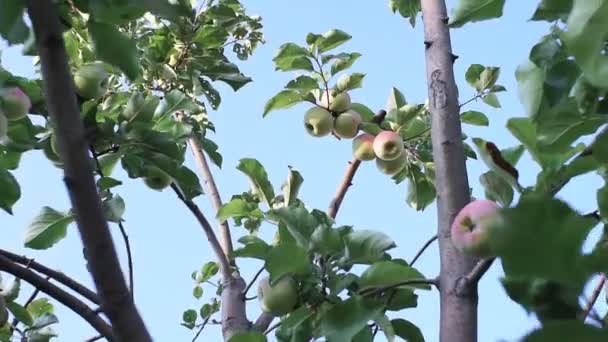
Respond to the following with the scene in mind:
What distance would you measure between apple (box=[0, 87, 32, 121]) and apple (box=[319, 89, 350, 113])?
3.03ft

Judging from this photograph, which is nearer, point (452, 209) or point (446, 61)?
point (452, 209)

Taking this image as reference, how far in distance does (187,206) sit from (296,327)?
0.77m

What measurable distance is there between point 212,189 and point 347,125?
49 cm

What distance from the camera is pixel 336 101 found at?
2254 mm

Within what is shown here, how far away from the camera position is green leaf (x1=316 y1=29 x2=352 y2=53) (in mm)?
2131

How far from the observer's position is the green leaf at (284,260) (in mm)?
1259

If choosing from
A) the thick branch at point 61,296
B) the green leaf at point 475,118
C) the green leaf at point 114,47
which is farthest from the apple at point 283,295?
the green leaf at point 475,118

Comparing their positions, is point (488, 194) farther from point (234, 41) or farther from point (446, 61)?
point (234, 41)

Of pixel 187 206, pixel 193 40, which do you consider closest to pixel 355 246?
pixel 187 206

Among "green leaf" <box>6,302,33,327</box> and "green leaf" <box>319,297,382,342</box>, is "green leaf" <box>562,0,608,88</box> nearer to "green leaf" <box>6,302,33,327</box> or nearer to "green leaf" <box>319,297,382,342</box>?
"green leaf" <box>319,297,382,342</box>

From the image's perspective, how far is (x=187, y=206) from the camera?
203cm

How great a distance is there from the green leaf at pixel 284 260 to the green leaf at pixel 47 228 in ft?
1.70

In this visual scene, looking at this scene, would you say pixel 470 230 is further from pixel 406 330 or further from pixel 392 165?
pixel 392 165

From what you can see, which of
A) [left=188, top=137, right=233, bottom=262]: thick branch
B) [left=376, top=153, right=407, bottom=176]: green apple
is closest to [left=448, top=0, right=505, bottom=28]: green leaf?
[left=376, top=153, right=407, bottom=176]: green apple
